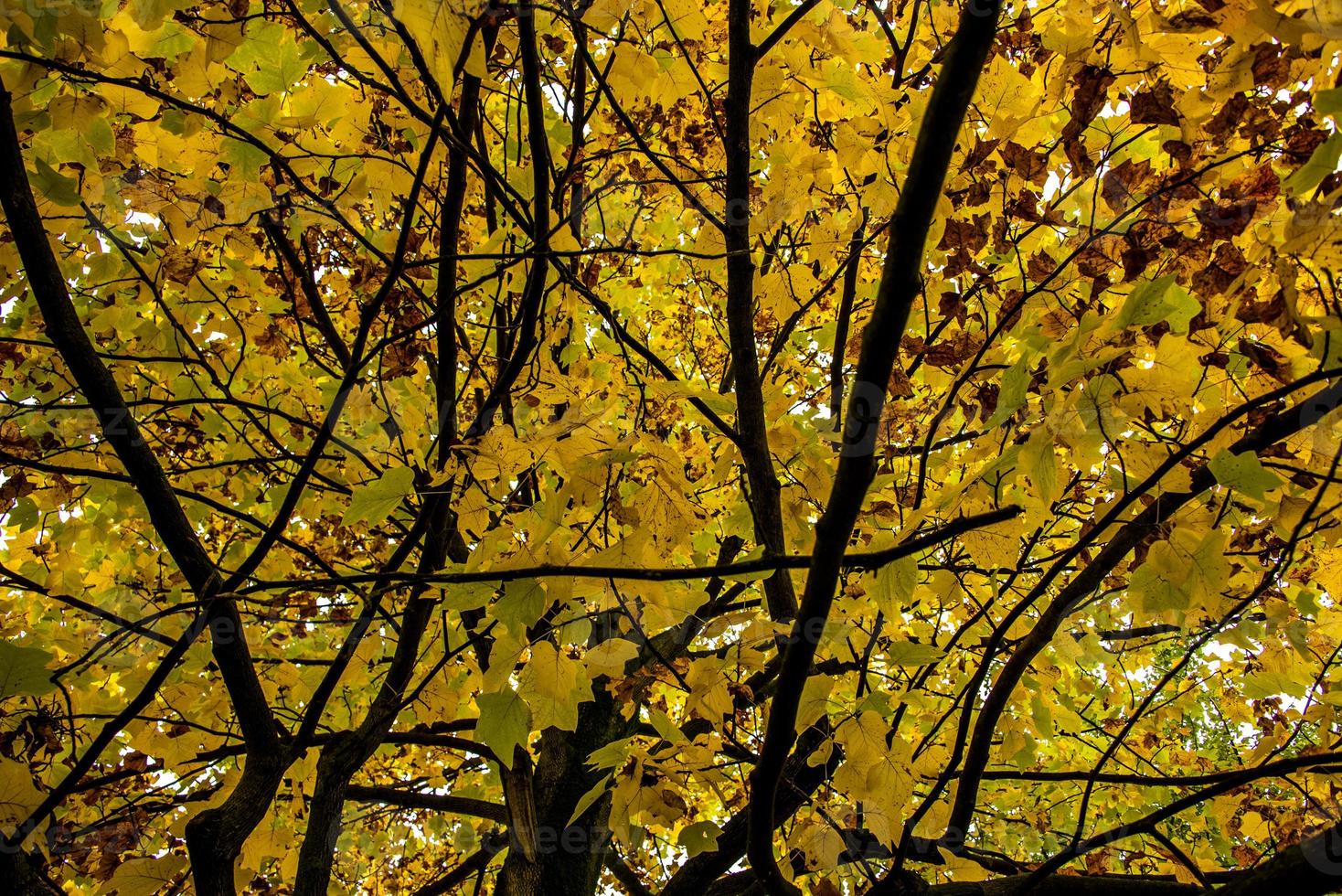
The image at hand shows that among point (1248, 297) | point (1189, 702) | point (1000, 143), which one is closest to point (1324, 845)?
point (1248, 297)

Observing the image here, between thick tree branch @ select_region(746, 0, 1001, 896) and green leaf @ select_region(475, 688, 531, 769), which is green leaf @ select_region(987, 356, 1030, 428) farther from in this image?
green leaf @ select_region(475, 688, 531, 769)

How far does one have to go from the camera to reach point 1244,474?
4.31 ft

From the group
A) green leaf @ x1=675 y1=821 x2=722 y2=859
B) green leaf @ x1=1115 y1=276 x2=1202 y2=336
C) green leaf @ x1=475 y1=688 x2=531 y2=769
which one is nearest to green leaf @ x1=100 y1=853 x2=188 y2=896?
green leaf @ x1=475 y1=688 x2=531 y2=769

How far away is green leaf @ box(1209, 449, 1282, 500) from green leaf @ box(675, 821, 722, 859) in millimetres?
1265

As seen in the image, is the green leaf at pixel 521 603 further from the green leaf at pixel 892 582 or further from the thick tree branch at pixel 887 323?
the green leaf at pixel 892 582

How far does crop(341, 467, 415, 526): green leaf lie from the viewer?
1.54 metres

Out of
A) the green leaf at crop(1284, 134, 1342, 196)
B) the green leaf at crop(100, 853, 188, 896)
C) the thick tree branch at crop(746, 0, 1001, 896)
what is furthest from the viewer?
the green leaf at crop(100, 853, 188, 896)

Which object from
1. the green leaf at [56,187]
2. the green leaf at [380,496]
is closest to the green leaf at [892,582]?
the green leaf at [380,496]

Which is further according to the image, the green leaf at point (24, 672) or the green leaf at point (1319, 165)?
the green leaf at point (24, 672)

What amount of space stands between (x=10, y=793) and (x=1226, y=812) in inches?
144

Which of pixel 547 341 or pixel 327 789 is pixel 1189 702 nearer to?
pixel 547 341

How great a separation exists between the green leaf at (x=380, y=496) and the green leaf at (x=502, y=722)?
43 centimetres

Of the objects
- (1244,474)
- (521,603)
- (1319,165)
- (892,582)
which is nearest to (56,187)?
(521,603)

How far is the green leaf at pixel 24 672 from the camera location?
1374 mm
